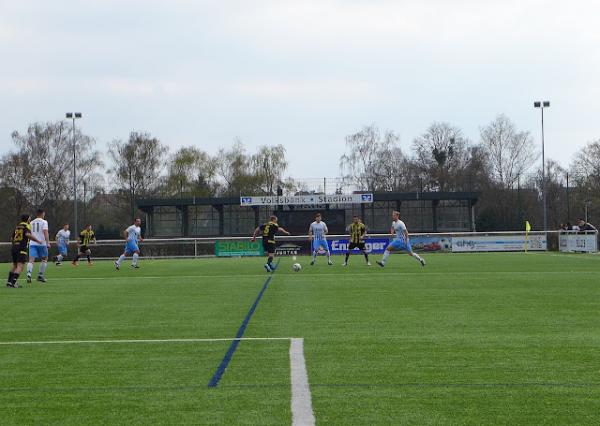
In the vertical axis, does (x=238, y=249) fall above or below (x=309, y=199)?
below

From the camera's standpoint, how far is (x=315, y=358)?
771 cm

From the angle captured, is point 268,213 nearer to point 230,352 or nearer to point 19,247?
point 19,247

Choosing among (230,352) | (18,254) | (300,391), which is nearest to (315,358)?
(230,352)

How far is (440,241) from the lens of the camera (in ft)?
158

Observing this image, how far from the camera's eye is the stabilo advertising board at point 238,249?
153 feet

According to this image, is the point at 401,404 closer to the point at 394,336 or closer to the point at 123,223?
the point at 394,336

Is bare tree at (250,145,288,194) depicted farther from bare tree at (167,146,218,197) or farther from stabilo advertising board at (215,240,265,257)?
stabilo advertising board at (215,240,265,257)

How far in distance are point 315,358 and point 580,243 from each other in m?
38.4

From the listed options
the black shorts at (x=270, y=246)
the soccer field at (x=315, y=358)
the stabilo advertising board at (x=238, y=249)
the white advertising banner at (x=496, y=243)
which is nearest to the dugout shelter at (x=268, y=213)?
the white advertising banner at (x=496, y=243)

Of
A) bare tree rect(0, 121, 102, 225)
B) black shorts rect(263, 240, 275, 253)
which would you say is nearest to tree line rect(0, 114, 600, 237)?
bare tree rect(0, 121, 102, 225)

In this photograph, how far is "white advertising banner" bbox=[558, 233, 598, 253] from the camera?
1650 inches

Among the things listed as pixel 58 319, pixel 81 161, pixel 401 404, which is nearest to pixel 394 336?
pixel 401 404

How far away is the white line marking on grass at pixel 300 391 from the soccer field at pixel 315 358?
2.5 inches

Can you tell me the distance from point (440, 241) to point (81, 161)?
43290mm
